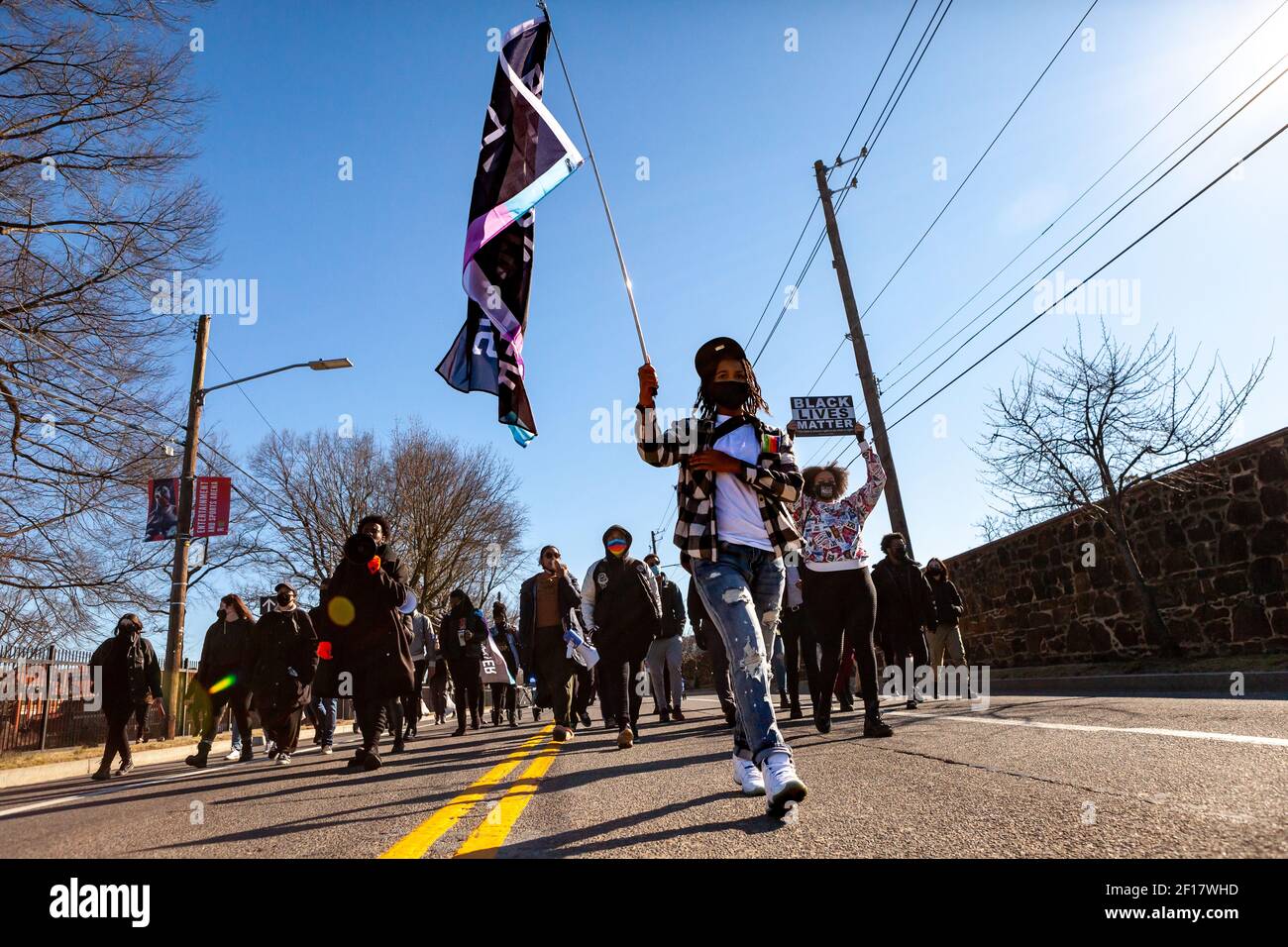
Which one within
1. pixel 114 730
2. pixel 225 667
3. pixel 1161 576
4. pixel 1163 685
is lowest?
pixel 1163 685

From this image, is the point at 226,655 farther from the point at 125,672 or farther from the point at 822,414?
the point at 822,414

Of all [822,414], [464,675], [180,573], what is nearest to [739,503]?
[464,675]

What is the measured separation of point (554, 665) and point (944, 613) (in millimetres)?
5685

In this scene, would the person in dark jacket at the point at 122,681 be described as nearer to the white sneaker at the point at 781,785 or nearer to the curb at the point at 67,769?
the curb at the point at 67,769

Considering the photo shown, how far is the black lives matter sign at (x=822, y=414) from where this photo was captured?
19.8 m

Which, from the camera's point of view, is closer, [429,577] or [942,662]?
[942,662]

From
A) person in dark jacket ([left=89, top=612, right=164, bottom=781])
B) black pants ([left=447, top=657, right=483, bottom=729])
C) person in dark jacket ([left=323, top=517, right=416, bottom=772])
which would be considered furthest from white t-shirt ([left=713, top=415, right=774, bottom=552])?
black pants ([left=447, top=657, right=483, bottom=729])

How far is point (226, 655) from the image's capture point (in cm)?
955

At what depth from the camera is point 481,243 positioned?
844 cm

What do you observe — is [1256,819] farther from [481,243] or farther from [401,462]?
[401,462]

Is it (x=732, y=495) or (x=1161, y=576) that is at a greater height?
(x=732, y=495)

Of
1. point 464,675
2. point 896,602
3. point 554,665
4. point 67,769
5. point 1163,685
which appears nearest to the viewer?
point 554,665
